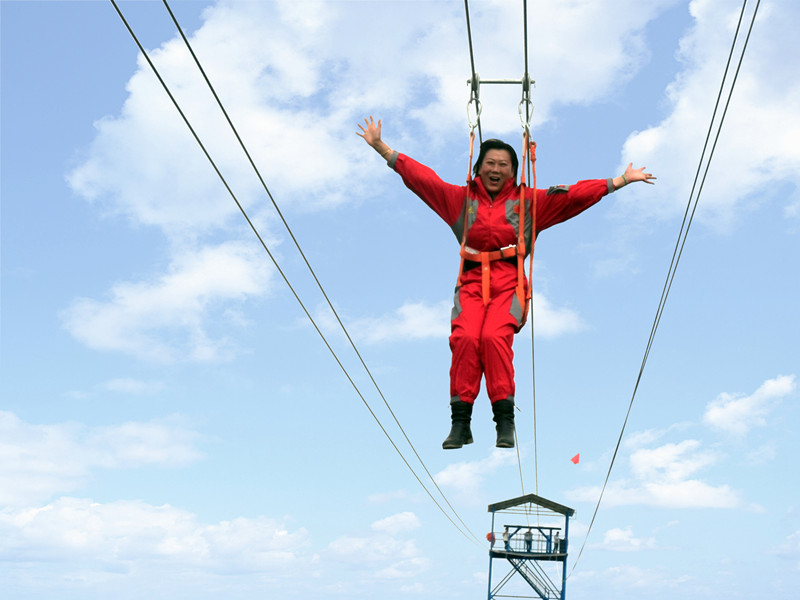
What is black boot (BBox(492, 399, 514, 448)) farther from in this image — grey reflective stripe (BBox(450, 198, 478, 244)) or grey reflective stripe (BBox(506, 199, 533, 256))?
grey reflective stripe (BBox(450, 198, 478, 244))

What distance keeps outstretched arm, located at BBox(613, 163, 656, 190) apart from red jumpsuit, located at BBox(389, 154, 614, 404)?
9cm

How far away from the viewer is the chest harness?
339 inches

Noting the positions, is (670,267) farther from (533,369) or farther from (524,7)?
(524,7)

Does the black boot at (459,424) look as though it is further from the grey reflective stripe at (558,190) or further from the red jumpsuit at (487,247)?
Answer: the grey reflective stripe at (558,190)

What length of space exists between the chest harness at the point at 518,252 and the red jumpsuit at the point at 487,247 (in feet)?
0.13

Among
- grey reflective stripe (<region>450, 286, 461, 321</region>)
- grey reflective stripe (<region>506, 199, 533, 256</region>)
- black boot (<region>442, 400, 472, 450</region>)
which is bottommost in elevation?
black boot (<region>442, 400, 472, 450</region>)

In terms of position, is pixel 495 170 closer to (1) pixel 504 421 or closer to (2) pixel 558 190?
(2) pixel 558 190

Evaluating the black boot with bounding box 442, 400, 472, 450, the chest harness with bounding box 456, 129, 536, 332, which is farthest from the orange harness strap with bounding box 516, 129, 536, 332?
the black boot with bounding box 442, 400, 472, 450

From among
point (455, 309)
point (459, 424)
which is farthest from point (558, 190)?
point (459, 424)

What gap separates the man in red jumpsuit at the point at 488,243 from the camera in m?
8.29

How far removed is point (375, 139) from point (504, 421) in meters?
3.24

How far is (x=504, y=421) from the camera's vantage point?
8.23 meters

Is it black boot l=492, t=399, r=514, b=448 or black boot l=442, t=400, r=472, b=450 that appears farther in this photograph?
black boot l=442, t=400, r=472, b=450

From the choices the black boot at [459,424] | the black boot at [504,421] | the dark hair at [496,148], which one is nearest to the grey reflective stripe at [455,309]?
the black boot at [459,424]
